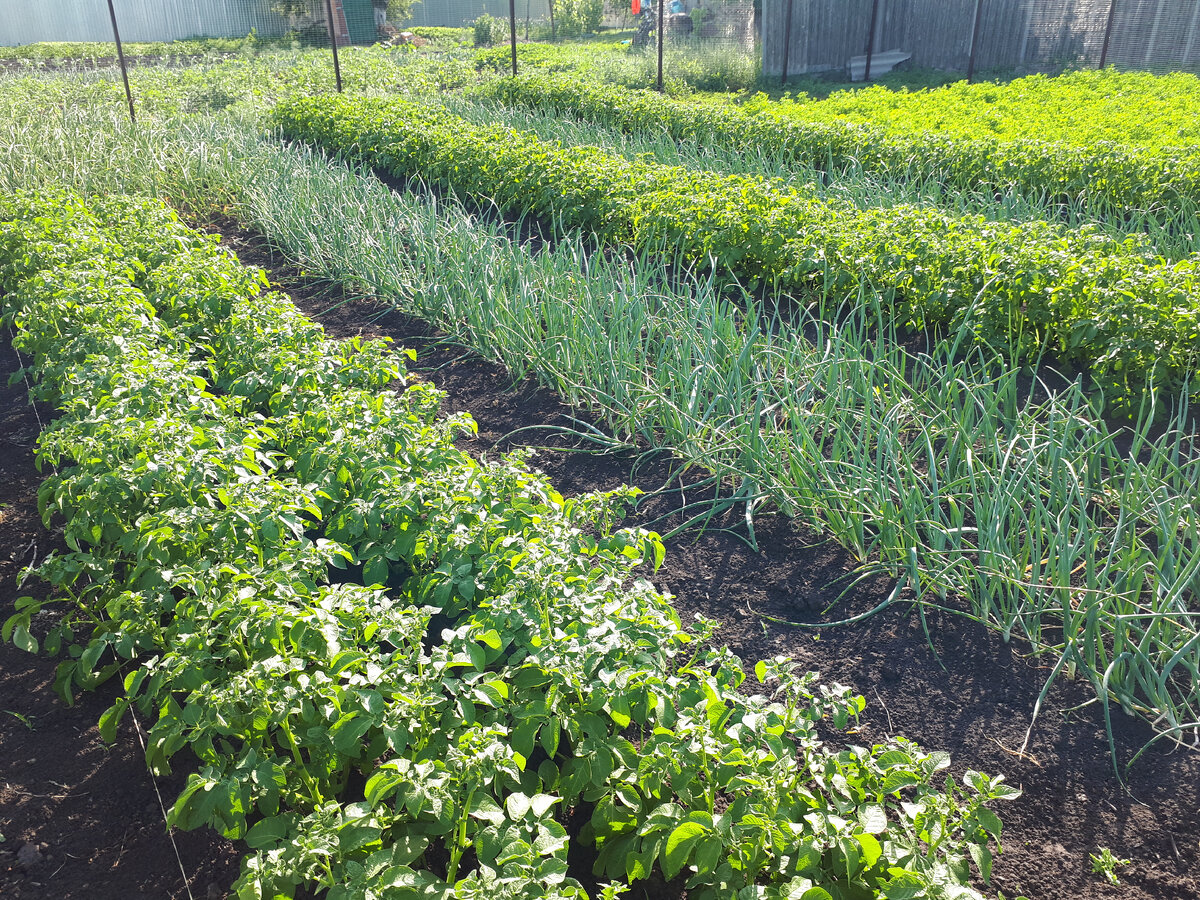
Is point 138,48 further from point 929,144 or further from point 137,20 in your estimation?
point 929,144

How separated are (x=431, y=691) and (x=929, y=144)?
7.05 metres

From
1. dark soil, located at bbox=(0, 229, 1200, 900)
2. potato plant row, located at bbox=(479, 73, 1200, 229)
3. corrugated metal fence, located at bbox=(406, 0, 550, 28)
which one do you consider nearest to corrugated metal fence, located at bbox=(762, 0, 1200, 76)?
potato plant row, located at bbox=(479, 73, 1200, 229)

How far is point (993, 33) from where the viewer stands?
48.2 ft

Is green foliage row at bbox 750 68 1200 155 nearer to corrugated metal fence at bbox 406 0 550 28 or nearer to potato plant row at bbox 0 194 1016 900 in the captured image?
potato plant row at bbox 0 194 1016 900

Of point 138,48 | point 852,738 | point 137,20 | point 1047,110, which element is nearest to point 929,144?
point 1047,110

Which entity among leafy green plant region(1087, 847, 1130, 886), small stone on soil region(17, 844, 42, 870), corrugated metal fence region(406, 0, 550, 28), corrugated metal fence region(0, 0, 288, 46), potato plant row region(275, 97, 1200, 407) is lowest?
small stone on soil region(17, 844, 42, 870)

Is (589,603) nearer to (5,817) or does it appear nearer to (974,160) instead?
(5,817)

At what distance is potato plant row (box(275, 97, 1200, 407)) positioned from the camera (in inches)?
141

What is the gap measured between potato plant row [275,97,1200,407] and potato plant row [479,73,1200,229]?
149 cm

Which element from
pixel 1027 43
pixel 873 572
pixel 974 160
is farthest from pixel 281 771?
pixel 1027 43

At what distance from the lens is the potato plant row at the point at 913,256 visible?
11.7 feet

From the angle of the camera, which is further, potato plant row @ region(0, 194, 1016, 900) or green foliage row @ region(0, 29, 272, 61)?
green foliage row @ region(0, 29, 272, 61)

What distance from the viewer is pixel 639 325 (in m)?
3.54

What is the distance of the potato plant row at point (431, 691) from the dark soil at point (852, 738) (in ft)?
0.48
